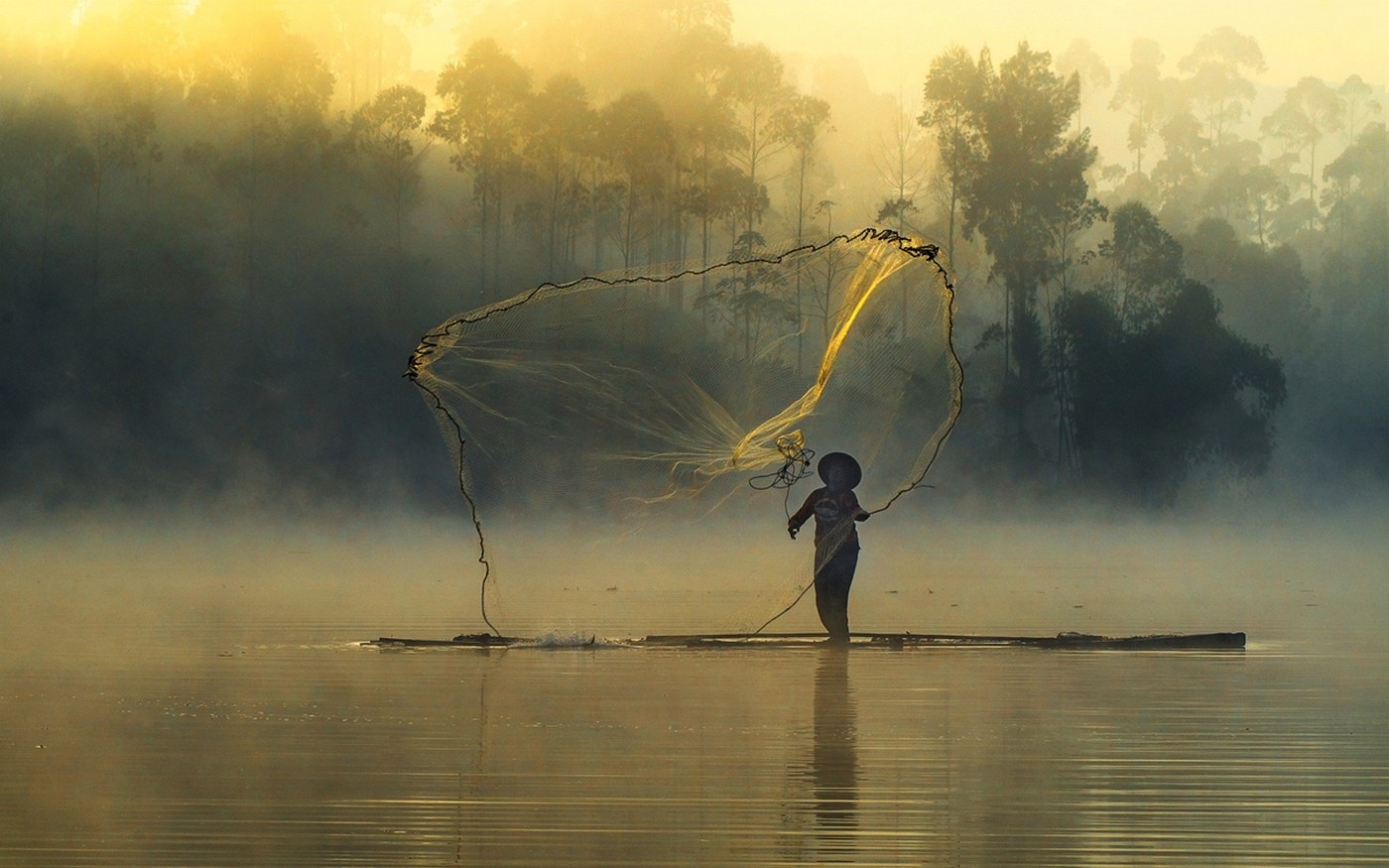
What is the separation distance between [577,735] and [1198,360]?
2484 inches

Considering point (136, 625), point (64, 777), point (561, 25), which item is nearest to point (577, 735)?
point (64, 777)

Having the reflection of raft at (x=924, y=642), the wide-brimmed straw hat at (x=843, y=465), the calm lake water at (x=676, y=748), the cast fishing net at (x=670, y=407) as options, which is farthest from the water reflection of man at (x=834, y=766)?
the cast fishing net at (x=670, y=407)

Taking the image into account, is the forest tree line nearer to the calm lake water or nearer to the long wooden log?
the long wooden log

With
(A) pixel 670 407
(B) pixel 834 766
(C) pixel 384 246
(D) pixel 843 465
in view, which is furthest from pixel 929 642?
(C) pixel 384 246

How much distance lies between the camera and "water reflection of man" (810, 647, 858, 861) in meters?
8.53

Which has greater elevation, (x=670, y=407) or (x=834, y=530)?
(x=670, y=407)

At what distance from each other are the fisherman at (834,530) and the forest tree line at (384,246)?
150 ft

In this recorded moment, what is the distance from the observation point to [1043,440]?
76.2m

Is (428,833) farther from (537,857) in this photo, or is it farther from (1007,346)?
(1007,346)

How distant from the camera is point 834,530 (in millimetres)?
17281

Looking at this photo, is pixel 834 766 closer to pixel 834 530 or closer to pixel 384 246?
pixel 834 530

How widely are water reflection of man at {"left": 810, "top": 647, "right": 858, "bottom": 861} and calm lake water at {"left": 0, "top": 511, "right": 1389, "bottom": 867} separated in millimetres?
29

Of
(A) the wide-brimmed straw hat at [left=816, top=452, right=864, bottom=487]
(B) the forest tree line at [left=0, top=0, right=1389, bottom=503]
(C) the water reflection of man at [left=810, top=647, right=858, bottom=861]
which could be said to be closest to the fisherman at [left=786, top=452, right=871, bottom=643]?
(A) the wide-brimmed straw hat at [left=816, top=452, right=864, bottom=487]

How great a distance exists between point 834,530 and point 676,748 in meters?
6.42
